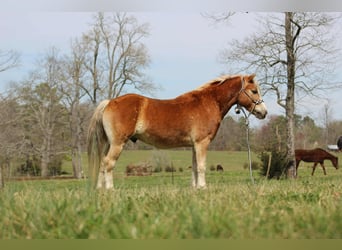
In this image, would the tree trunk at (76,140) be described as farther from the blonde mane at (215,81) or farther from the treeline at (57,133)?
the blonde mane at (215,81)

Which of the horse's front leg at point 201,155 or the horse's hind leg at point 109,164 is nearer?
the horse's hind leg at point 109,164

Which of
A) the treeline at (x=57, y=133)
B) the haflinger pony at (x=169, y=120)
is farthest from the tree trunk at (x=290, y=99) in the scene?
the haflinger pony at (x=169, y=120)

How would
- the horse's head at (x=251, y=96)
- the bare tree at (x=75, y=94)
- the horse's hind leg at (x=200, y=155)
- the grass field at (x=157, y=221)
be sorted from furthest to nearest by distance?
the bare tree at (x=75, y=94) → the horse's head at (x=251, y=96) → the horse's hind leg at (x=200, y=155) → the grass field at (x=157, y=221)

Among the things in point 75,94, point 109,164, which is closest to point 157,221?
point 109,164

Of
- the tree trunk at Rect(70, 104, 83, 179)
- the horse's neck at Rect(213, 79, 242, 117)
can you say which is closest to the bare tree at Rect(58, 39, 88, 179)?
the tree trunk at Rect(70, 104, 83, 179)

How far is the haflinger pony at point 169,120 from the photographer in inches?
279

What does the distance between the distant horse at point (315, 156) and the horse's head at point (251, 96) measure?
10.2m

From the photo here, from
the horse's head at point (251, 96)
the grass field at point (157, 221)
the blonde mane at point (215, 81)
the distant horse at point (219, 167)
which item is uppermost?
the blonde mane at point (215, 81)

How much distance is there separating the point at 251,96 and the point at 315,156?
10.7 m

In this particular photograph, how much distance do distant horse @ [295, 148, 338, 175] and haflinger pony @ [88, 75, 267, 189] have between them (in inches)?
402

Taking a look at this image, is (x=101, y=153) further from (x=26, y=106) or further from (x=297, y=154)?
(x=297, y=154)

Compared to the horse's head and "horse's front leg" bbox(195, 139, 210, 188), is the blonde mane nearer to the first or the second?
the horse's head

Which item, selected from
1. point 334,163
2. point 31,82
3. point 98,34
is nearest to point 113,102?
point 98,34

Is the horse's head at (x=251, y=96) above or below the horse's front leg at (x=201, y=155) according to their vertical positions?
above
